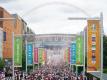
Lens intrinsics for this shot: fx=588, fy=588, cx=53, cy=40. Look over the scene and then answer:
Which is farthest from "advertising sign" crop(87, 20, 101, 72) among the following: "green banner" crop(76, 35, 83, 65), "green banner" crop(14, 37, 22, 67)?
"green banner" crop(14, 37, 22, 67)

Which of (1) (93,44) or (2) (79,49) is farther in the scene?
(2) (79,49)

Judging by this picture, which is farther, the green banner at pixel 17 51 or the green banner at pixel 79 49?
the green banner at pixel 17 51

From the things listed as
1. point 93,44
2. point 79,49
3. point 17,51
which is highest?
point 93,44

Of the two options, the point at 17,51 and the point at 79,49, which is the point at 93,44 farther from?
the point at 17,51

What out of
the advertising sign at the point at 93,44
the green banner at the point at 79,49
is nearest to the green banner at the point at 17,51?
the green banner at the point at 79,49

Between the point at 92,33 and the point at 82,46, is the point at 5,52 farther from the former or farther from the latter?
the point at 92,33

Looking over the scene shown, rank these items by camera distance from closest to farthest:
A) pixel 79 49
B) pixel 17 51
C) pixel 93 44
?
pixel 93 44, pixel 79 49, pixel 17 51

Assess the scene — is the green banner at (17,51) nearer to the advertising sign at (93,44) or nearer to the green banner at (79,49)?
the green banner at (79,49)

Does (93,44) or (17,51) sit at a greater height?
(93,44)

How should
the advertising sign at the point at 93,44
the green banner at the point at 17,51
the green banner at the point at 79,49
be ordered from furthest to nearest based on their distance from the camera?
the green banner at the point at 17,51 → the green banner at the point at 79,49 → the advertising sign at the point at 93,44

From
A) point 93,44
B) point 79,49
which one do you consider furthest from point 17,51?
point 93,44

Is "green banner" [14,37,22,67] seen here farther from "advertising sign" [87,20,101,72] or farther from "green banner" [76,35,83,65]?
"advertising sign" [87,20,101,72]

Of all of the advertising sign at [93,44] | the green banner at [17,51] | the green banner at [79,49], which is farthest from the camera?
the green banner at [17,51]

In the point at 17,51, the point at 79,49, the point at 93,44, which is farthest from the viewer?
the point at 17,51
